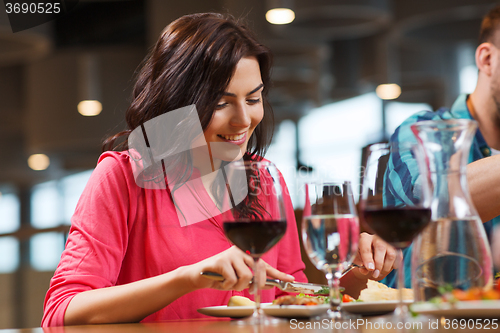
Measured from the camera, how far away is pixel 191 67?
4.84 ft

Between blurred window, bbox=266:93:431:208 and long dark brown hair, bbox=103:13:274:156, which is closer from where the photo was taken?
long dark brown hair, bbox=103:13:274:156

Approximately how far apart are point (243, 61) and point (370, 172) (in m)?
0.86

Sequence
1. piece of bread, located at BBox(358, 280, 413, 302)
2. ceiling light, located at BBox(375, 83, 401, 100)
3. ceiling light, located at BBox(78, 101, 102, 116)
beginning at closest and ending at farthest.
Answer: piece of bread, located at BBox(358, 280, 413, 302) < ceiling light, located at BBox(78, 101, 102, 116) < ceiling light, located at BBox(375, 83, 401, 100)

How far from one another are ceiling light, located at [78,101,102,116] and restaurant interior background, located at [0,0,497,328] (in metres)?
0.07

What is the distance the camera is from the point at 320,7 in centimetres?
347

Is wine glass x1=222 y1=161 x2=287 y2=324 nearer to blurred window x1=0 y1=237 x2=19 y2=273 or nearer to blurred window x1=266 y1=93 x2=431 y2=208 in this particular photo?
blurred window x1=266 y1=93 x2=431 y2=208

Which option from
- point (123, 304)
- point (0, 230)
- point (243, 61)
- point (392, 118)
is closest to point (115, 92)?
point (0, 230)

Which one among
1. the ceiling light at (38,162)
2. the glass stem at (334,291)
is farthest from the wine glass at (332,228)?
the ceiling light at (38,162)

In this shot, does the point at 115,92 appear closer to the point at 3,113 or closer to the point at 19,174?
the point at 3,113

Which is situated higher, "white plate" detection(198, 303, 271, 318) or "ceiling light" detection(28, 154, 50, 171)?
"ceiling light" detection(28, 154, 50, 171)

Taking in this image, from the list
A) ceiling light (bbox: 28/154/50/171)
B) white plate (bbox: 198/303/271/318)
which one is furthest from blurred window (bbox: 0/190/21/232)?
white plate (bbox: 198/303/271/318)

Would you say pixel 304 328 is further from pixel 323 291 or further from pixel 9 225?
pixel 9 225

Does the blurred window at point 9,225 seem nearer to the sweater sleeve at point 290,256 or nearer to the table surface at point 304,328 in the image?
the sweater sleeve at point 290,256

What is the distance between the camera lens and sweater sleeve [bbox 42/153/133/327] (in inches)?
47.1
